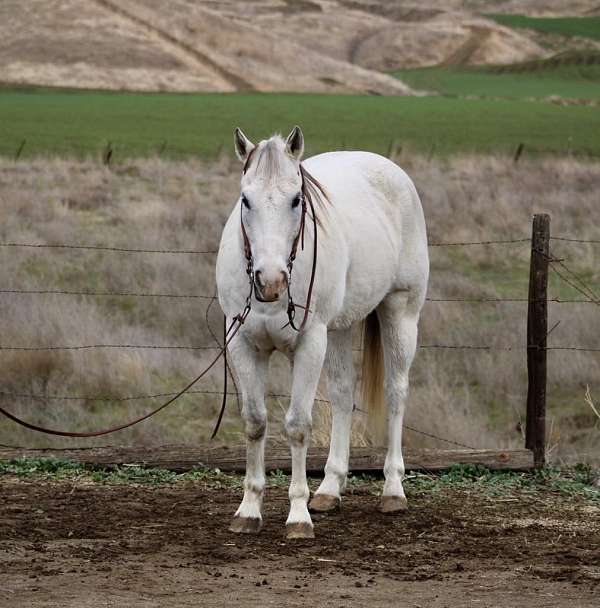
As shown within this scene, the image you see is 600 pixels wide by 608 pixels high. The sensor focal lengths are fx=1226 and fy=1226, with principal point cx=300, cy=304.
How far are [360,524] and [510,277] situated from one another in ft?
33.5

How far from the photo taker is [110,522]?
681 cm

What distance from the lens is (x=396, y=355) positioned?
779 centimetres

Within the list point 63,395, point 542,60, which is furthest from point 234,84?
point 63,395

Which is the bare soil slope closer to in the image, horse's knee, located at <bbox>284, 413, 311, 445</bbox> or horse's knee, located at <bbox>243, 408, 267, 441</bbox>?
horse's knee, located at <bbox>243, 408, 267, 441</bbox>

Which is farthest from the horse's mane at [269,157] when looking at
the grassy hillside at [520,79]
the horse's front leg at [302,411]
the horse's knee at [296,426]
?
the grassy hillside at [520,79]

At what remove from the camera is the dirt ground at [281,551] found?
5.44 m

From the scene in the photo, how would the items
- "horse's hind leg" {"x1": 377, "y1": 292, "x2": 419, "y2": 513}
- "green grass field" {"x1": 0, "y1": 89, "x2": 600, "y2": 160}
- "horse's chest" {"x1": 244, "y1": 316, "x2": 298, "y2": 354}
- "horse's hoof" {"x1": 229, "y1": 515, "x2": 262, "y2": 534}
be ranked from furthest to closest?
"green grass field" {"x1": 0, "y1": 89, "x2": 600, "y2": 160}, "horse's hind leg" {"x1": 377, "y1": 292, "x2": 419, "y2": 513}, "horse's hoof" {"x1": 229, "y1": 515, "x2": 262, "y2": 534}, "horse's chest" {"x1": 244, "y1": 316, "x2": 298, "y2": 354}

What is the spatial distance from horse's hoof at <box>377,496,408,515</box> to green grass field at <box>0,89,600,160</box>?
93.0ft

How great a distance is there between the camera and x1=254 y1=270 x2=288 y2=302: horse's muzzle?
228 inches

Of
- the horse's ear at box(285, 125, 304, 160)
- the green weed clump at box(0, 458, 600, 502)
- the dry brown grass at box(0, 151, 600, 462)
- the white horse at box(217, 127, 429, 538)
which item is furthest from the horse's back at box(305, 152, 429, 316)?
the dry brown grass at box(0, 151, 600, 462)

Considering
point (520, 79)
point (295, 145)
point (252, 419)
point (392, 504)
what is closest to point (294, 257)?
point (295, 145)

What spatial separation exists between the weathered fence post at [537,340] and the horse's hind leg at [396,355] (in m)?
1.09

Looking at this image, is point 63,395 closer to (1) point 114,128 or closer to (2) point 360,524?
(2) point 360,524

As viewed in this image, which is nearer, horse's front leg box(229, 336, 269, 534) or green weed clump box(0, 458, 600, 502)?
horse's front leg box(229, 336, 269, 534)
